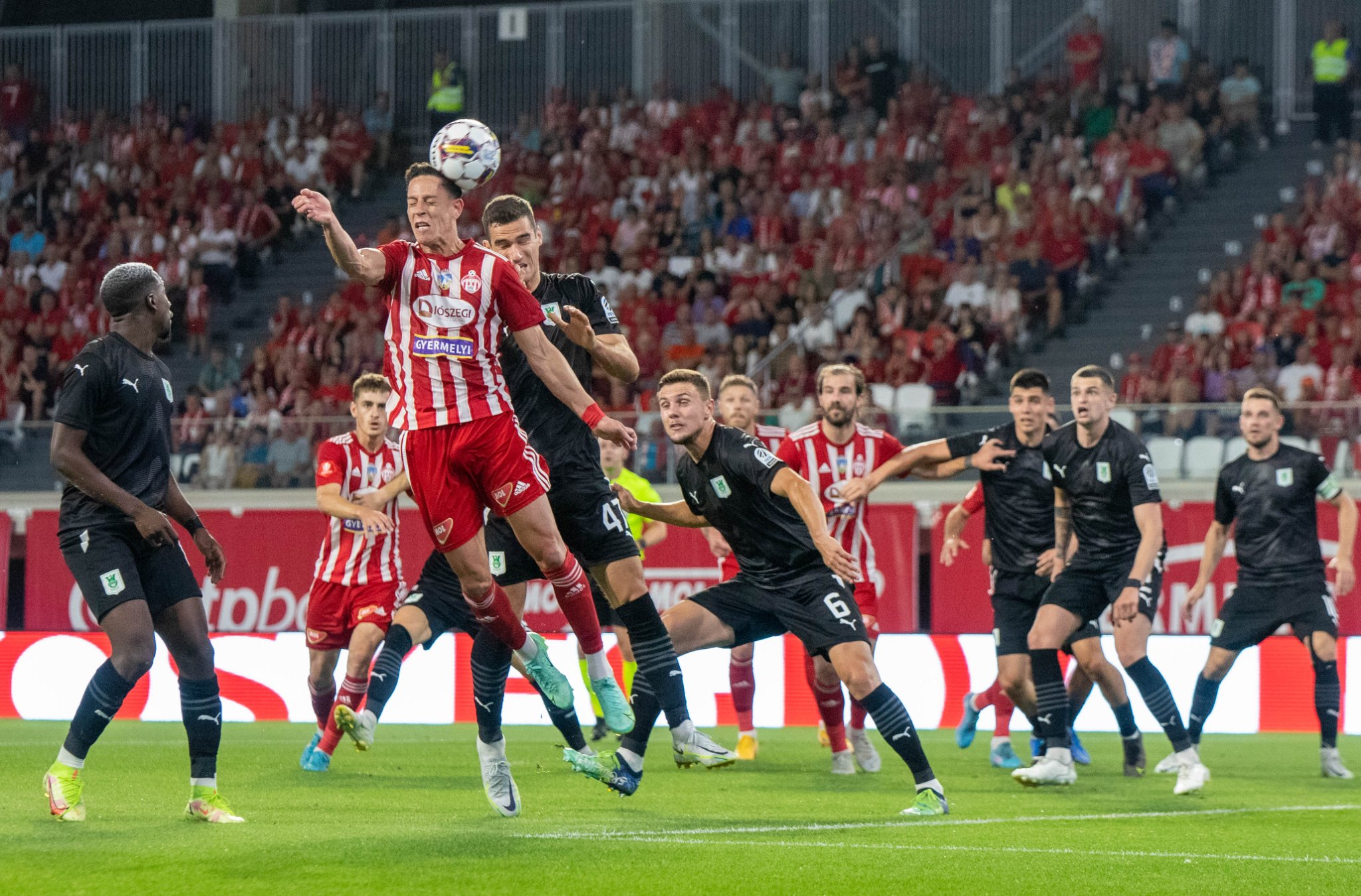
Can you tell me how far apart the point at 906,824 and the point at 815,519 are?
1376mm

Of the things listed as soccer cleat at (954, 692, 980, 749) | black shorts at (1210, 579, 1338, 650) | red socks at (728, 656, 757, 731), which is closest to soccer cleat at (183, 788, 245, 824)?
red socks at (728, 656, 757, 731)

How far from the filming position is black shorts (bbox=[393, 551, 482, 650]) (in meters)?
9.81

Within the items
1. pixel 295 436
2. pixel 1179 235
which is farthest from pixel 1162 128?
pixel 295 436

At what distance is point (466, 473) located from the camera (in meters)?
6.88

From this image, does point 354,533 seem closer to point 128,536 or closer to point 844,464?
point 844,464

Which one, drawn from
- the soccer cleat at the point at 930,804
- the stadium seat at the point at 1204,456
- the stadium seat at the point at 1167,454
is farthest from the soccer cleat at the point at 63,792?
the stadium seat at the point at 1204,456

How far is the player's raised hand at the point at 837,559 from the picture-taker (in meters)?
7.12

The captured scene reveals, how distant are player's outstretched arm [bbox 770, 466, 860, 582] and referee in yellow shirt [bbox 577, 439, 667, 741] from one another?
3.01 m

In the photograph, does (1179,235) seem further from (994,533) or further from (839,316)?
(994,533)

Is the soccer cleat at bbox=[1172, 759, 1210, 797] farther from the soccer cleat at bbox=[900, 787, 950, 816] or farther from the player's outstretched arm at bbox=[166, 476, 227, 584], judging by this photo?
the player's outstretched arm at bbox=[166, 476, 227, 584]

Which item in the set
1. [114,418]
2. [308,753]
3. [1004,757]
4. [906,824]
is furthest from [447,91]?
[906,824]

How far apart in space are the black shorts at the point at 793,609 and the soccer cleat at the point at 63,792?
115 inches

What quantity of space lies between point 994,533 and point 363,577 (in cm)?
398

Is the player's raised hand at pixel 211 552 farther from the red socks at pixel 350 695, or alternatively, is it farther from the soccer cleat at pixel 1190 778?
the soccer cleat at pixel 1190 778
